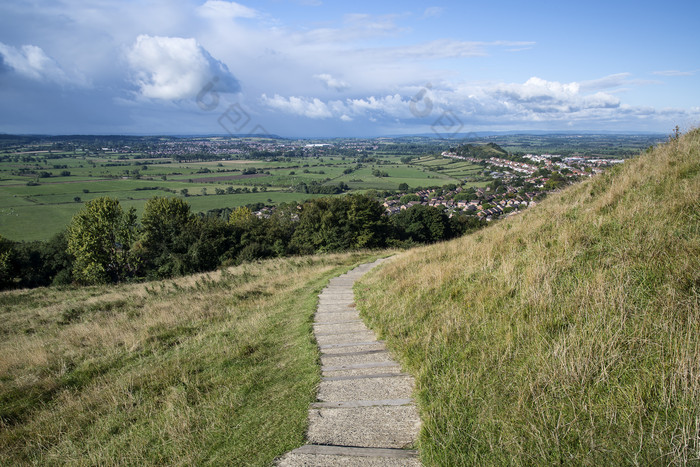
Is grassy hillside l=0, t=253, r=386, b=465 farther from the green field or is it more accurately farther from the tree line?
the green field

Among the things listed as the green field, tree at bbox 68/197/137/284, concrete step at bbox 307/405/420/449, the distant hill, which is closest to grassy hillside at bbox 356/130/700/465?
concrete step at bbox 307/405/420/449

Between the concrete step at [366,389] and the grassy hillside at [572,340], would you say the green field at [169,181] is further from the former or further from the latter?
the grassy hillside at [572,340]

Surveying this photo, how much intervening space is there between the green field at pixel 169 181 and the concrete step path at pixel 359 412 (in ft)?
233

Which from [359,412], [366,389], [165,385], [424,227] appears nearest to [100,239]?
[424,227]

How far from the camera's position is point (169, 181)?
10669cm

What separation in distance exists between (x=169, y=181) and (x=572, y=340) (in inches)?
4634

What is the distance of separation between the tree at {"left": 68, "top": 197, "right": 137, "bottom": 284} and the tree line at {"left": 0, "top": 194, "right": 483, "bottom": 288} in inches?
3.2

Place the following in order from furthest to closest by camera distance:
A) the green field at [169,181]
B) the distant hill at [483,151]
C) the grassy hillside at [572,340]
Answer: the distant hill at [483,151] → the green field at [169,181] → the grassy hillside at [572,340]

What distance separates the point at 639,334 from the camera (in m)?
3.90

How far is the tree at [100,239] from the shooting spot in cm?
3575

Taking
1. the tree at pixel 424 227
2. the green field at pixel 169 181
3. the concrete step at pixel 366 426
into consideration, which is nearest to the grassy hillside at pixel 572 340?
the concrete step at pixel 366 426

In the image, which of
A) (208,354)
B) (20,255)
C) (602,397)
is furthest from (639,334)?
(20,255)

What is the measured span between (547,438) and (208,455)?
3.30 m

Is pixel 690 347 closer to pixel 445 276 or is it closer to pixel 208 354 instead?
pixel 445 276
